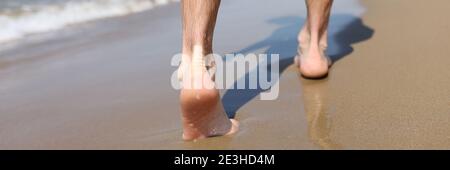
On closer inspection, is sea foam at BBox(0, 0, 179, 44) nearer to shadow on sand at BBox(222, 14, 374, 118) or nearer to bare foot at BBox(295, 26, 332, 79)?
shadow on sand at BBox(222, 14, 374, 118)

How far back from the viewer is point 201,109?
134cm

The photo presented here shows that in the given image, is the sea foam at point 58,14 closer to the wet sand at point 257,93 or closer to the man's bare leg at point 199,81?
the wet sand at point 257,93

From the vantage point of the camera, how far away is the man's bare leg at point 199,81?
4.34 feet

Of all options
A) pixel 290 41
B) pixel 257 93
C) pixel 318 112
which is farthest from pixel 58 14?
pixel 318 112

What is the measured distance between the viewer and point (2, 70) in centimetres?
248

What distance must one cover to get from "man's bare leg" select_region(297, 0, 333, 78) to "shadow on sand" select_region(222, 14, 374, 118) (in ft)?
0.49

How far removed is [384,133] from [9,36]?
2712 millimetres

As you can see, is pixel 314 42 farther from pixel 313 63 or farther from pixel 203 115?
pixel 203 115

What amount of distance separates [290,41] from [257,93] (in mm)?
764

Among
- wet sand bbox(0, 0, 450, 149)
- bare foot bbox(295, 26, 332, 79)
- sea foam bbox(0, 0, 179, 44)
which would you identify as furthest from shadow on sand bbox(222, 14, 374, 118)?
sea foam bbox(0, 0, 179, 44)

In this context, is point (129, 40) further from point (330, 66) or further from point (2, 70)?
point (330, 66)

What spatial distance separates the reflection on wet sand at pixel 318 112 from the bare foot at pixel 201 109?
0.24 meters

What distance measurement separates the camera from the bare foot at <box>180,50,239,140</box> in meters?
1.32
